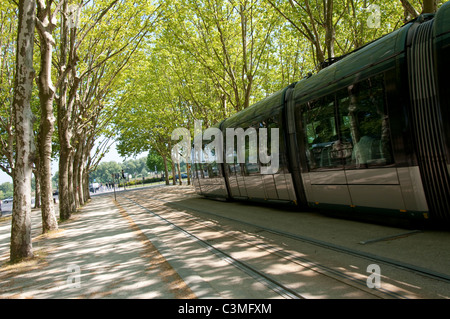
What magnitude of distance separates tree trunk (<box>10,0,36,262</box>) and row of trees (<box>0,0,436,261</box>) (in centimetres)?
2

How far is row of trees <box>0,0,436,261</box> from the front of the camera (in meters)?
7.18

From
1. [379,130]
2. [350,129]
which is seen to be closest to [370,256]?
[379,130]

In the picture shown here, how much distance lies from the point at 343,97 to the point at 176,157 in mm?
36325

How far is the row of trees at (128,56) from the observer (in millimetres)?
7180

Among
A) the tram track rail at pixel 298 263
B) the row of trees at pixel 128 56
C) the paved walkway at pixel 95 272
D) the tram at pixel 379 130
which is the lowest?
the tram track rail at pixel 298 263

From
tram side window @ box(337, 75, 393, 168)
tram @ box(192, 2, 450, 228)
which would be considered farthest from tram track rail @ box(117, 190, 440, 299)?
tram side window @ box(337, 75, 393, 168)

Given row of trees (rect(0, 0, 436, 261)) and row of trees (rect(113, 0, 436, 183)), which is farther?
row of trees (rect(113, 0, 436, 183))

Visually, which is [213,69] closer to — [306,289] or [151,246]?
[151,246]

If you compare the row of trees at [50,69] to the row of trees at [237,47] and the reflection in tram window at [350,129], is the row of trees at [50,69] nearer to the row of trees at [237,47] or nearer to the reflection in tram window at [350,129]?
the row of trees at [237,47]

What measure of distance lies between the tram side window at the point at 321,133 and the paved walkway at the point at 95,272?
4277mm

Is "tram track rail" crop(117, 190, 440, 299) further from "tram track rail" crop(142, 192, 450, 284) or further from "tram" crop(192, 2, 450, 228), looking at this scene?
"tram" crop(192, 2, 450, 228)

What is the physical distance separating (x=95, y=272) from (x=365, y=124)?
18.6ft

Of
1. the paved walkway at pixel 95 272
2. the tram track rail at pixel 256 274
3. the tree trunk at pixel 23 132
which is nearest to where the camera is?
the tram track rail at pixel 256 274

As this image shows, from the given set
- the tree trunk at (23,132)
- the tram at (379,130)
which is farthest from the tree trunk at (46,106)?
the tram at (379,130)
